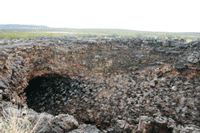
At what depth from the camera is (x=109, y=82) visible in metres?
8.38

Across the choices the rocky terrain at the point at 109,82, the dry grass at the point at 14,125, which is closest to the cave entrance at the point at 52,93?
the rocky terrain at the point at 109,82

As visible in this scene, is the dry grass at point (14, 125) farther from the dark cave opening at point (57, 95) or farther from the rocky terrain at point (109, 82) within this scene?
the dark cave opening at point (57, 95)

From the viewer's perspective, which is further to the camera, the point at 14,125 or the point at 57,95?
the point at 57,95

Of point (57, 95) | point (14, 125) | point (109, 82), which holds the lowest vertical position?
point (57, 95)

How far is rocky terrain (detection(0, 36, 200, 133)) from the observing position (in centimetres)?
568

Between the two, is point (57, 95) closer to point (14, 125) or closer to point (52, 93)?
point (52, 93)

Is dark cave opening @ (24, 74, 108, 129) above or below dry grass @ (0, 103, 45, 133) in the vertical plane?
below

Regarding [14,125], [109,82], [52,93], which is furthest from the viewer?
[52,93]

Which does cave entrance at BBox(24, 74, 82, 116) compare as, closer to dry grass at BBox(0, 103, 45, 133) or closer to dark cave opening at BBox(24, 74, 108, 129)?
dark cave opening at BBox(24, 74, 108, 129)

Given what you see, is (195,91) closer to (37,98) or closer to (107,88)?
(107,88)

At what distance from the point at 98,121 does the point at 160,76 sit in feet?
14.6

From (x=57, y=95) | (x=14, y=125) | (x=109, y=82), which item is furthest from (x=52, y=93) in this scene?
(x=14, y=125)

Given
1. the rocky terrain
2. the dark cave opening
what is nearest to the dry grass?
the rocky terrain

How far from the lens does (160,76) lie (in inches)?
295
